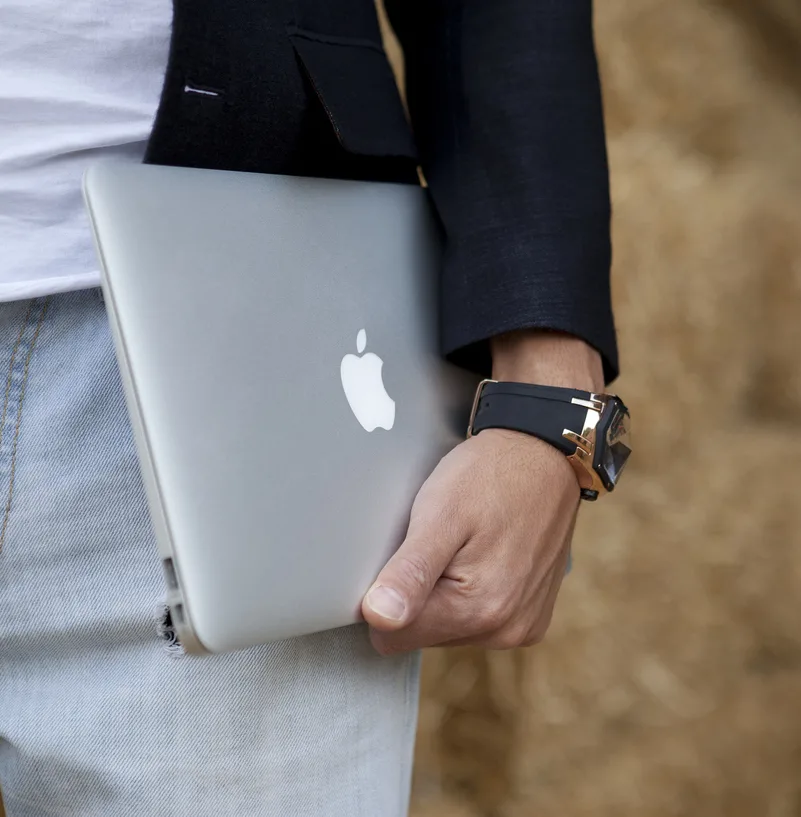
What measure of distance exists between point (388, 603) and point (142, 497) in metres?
0.17

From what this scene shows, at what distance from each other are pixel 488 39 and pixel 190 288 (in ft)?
1.20

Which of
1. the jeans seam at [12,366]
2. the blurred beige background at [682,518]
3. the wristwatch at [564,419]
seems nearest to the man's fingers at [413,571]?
the wristwatch at [564,419]

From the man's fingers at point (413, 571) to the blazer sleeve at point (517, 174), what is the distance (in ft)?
0.51

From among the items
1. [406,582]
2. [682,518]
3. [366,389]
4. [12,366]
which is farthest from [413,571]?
[682,518]

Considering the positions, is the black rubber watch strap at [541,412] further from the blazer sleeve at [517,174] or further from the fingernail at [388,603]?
the fingernail at [388,603]

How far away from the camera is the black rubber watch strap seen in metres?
0.61

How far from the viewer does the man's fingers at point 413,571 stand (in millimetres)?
509

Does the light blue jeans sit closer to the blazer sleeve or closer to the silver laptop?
the silver laptop

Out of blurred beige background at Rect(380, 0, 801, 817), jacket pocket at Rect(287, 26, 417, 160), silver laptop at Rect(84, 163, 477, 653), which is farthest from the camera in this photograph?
blurred beige background at Rect(380, 0, 801, 817)

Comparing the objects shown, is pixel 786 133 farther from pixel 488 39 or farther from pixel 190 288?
pixel 190 288

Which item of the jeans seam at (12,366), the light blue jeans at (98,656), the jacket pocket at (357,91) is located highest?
the jacket pocket at (357,91)

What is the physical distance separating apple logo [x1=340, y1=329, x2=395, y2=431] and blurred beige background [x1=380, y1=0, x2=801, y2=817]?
33.6 inches

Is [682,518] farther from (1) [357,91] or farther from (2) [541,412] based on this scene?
(1) [357,91]

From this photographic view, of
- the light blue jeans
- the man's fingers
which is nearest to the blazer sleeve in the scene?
the man's fingers
